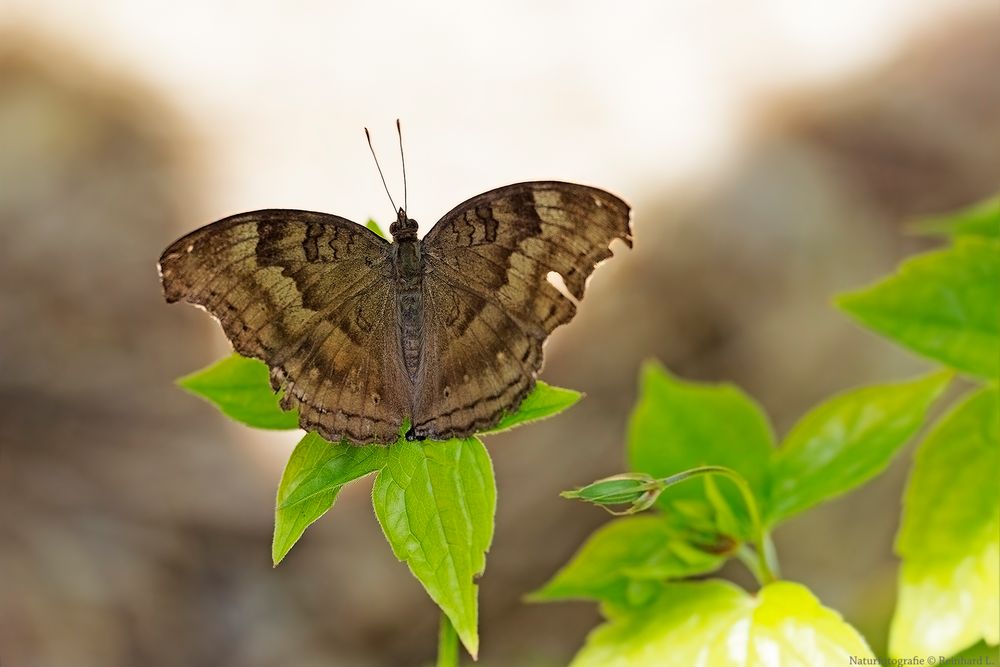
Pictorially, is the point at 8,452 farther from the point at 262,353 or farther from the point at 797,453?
the point at 797,453

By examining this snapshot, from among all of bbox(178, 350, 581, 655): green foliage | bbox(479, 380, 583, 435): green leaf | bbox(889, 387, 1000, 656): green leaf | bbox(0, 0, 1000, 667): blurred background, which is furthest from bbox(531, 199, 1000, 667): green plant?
bbox(0, 0, 1000, 667): blurred background

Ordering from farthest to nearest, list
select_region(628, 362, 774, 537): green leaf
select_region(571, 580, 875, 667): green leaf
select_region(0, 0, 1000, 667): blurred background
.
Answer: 1. select_region(0, 0, 1000, 667): blurred background
2. select_region(628, 362, 774, 537): green leaf
3. select_region(571, 580, 875, 667): green leaf

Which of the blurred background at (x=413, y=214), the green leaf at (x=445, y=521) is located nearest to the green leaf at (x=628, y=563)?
the green leaf at (x=445, y=521)

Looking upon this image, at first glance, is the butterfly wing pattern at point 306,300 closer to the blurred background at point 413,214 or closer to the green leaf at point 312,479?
the green leaf at point 312,479

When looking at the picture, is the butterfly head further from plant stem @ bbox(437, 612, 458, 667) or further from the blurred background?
the blurred background

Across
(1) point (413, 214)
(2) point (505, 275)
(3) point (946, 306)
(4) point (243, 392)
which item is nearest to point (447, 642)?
(4) point (243, 392)

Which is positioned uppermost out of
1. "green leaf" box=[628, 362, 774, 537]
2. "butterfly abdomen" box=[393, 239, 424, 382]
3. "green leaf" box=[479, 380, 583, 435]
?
"butterfly abdomen" box=[393, 239, 424, 382]

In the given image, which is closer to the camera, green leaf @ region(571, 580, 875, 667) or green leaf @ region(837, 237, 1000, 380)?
green leaf @ region(571, 580, 875, 667)

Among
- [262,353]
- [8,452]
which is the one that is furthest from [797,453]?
[8,452]
